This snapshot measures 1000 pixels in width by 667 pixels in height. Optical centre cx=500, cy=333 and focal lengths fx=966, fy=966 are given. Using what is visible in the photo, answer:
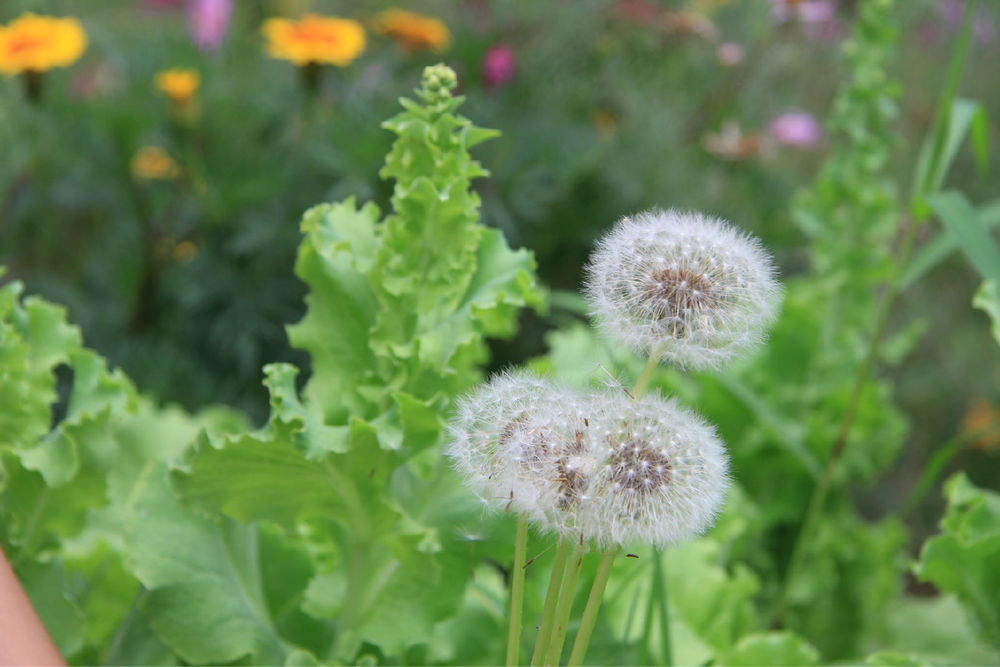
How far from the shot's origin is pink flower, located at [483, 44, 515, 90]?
93.0 inches

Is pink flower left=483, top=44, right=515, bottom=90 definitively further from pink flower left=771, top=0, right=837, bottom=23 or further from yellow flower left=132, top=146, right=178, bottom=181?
yellow flower left=132, top=146, right=178, bottom=181

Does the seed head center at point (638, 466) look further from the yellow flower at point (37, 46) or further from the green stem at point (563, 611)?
the yellow flower at point (37, 46)

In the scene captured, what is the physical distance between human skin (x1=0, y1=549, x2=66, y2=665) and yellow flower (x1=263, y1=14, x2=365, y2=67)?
1655 mm

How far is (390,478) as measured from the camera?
962mm

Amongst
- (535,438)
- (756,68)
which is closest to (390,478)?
(535,438)

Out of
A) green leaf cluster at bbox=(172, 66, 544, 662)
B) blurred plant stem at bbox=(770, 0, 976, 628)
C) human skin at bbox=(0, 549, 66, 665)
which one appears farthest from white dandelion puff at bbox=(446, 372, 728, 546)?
blurred plant stem at bbox=(770, 0, 976, 628)

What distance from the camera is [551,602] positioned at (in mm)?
672

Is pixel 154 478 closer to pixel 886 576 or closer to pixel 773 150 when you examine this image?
pixel 886 576

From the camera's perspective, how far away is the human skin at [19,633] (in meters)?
0.66

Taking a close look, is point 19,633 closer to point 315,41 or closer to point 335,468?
point 335,468

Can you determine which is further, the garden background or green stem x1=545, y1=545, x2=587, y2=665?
the garden background

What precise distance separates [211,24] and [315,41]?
60 centimetres

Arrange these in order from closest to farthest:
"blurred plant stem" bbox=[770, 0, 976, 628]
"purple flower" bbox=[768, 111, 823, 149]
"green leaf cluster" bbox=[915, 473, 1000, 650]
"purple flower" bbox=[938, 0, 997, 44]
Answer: "green leaf cluster" bbox=[915, 473, 1000, 650] < "blurred plant stem" bbox=[770, 0, 976, 628] < "purple flower" bbox=[768, 111, 823, 149] < "purple flower" bbox=[938, 0, 997, 44]

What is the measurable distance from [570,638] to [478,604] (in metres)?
0.20
